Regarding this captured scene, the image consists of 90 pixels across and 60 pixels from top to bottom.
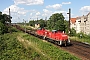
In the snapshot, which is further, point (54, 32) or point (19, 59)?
point (54, 32)

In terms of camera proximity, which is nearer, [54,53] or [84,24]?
[54,53]

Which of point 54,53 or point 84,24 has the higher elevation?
point 84,24

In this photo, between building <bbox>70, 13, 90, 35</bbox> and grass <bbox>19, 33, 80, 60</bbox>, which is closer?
grass <bbox>19, 33, 80, 60</bbox>

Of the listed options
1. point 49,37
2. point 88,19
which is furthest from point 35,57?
point 88,19

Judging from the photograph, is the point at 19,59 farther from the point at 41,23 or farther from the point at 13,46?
the point at 41,23

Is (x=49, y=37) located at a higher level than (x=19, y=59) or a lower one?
higher

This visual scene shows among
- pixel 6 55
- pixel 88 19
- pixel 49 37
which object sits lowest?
pixel 6 55

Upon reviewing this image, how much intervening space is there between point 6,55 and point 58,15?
292 feet

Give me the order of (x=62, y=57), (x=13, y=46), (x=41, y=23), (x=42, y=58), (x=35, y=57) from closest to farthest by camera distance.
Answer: (x=62, y=57), (x=42, y=58), (x=35, y=57), (x=13, y=46), (x=41, y=23)

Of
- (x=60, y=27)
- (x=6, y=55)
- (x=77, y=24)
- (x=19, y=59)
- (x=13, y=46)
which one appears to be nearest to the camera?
(x=19, y=59)

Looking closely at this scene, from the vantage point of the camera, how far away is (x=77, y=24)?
9356 centimetres

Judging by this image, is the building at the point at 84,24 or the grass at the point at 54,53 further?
the building at the point at 84,24

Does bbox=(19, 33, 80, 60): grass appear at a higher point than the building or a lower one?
lower

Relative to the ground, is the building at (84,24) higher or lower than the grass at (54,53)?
higher
